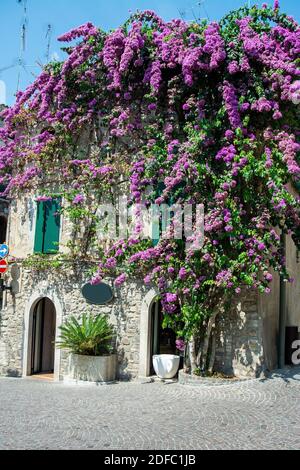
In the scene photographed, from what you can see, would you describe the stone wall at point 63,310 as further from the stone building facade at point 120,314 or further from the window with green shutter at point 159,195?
the window with green shutter at point 159,195

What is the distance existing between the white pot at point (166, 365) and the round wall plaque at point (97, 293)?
1918 millimetres

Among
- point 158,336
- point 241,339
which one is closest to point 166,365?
point 158,336

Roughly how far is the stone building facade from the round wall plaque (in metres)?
0.15

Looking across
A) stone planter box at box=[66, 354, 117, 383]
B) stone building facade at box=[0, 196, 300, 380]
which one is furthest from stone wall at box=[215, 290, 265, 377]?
stone planter box at box=[66, 354, 117, 383]

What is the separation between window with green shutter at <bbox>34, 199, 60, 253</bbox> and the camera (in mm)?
13555

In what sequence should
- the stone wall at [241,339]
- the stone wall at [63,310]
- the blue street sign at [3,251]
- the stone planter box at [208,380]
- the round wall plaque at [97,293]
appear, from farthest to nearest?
the blue street sign at [3,251] < the round wall plaque at [97,293] < the stone wall at [63,310] < the stone wall at [241,339] < the stone planter box at [208,380]

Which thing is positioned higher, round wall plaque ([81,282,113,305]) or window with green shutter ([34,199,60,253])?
window with green shutter ([34,199,60,253])

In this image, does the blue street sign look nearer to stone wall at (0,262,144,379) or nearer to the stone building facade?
the stone building facade

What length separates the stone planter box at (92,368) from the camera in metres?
11.9

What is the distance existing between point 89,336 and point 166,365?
1915mm

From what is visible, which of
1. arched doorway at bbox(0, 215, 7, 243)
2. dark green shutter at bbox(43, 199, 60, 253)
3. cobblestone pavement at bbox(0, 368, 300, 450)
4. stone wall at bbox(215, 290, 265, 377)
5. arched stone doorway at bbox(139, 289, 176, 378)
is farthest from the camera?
arched doorway at bbox(0, 215, 7, 243)

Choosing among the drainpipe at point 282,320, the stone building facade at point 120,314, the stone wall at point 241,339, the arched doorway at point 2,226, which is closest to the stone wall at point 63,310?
the stone building facade at point 120,314
